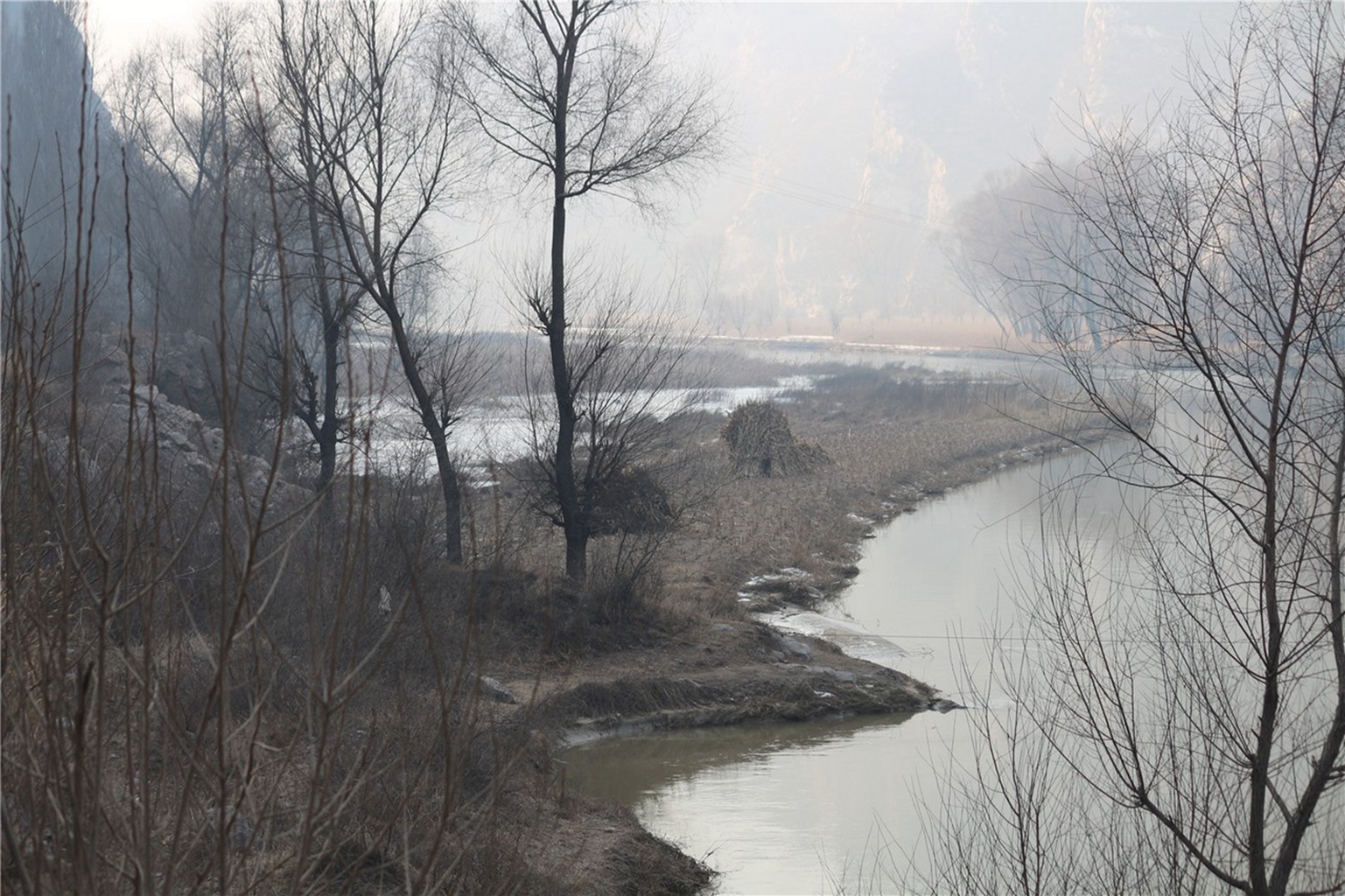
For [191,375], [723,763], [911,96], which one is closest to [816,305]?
[911,96]

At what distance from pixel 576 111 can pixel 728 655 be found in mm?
7320

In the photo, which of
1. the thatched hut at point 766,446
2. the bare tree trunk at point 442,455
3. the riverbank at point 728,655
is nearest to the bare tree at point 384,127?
the bare tree trunk at point 442,455

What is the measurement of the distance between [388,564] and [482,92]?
7.59 m

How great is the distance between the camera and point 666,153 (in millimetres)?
15562

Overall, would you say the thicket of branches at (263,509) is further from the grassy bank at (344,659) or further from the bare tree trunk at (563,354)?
the bare tree trunk at (563,354)

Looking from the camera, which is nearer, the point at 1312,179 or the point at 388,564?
the point at 1312,179

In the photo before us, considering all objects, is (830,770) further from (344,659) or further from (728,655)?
(344,659)

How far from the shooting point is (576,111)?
15.7 m

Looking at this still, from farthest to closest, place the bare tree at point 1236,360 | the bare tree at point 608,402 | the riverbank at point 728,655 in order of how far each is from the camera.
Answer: the bare tree at point 608,402, the riverbank at point 728,655, the bare tree at point 1236,360

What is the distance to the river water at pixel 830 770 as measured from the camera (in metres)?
9.40

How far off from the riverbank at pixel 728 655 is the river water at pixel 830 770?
36 centimetres

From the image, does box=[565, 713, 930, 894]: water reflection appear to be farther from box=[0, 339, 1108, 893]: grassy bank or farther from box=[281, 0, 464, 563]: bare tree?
box=[281, 0, 464, 563]: bare tree

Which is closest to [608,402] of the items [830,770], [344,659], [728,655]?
[728,655]

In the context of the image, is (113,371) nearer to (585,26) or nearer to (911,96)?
(585,26)
